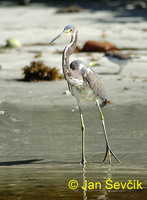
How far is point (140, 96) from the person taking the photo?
1047 cm

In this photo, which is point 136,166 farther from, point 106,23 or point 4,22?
point 4,22

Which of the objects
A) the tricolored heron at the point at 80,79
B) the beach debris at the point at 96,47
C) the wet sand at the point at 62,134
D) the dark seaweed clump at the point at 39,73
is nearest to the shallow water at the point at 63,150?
the wet sand at the point at 62,134

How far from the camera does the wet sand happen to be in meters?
5.98

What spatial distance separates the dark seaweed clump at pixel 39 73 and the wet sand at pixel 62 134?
0.26m

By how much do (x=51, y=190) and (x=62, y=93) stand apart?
5242mm

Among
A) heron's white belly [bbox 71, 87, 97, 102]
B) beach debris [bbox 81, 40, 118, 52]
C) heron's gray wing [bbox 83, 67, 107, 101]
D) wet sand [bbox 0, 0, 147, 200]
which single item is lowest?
beach debris [bbox 81, 40, 118, 52]

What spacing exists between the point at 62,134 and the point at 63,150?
33.2 inches

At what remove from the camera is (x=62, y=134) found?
8148 millimetres

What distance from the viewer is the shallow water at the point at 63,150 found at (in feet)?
19.1

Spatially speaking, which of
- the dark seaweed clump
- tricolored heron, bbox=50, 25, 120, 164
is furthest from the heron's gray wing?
the dark seaweed clump
